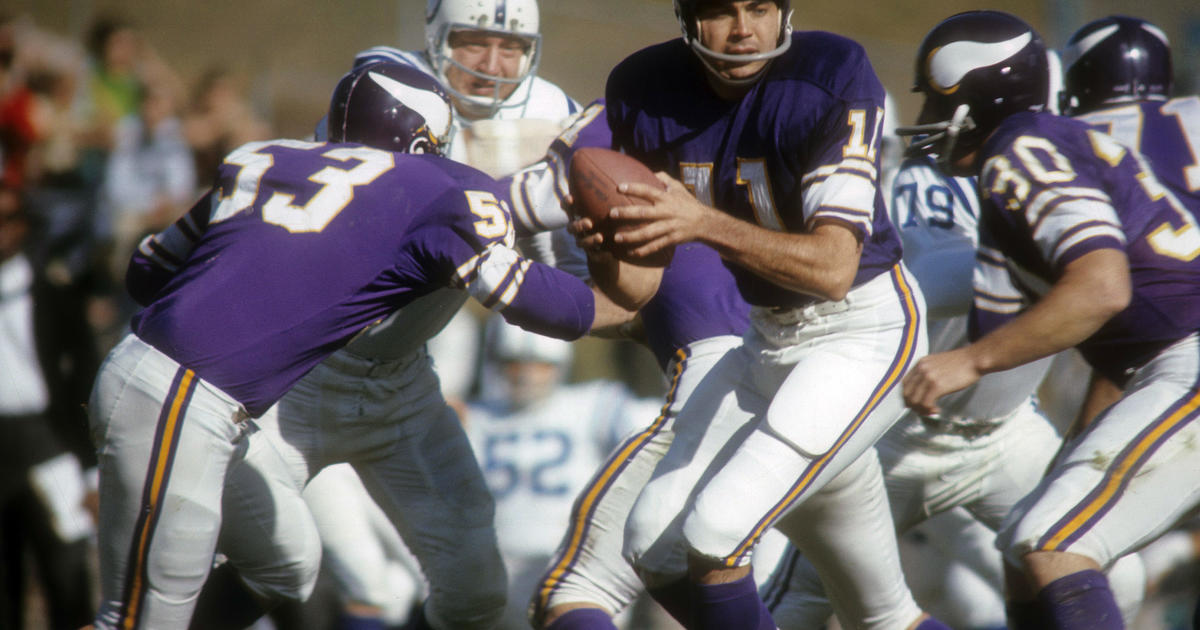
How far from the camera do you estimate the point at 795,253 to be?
118 inches

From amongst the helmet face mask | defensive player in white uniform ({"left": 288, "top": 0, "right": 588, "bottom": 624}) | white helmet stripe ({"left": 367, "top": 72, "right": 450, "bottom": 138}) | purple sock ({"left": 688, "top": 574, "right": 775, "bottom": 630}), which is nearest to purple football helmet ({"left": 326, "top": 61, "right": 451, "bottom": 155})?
white helmet stripe ({"left": 367, "top": 72, "right": 450, "bottom": 138})

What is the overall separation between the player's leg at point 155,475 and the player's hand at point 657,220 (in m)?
1.09

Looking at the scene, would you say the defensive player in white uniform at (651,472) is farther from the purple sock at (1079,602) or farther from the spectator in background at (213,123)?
the spectator in background at (213,123)

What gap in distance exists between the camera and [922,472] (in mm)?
4348

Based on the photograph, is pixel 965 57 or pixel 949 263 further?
pixel 949 263

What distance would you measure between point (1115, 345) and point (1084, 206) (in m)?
0.52

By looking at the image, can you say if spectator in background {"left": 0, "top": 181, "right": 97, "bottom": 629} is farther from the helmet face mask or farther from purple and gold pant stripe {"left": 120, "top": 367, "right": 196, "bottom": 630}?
the helmet face mask

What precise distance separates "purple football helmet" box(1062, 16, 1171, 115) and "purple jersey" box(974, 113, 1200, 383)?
83 centimetres

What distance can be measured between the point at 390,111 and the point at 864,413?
1536 mm

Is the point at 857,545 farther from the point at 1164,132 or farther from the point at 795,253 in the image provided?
the point at 1164,132

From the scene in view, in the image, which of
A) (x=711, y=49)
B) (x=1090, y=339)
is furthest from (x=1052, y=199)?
(x=711, y=49)

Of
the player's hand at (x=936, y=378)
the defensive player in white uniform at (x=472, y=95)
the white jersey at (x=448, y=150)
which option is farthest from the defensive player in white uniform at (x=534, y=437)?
the player's hand at (x=936, y=378)

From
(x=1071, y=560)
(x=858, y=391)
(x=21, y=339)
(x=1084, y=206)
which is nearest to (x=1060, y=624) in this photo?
(x=1071, y=560)

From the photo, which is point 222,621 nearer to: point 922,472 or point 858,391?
point 858,391
